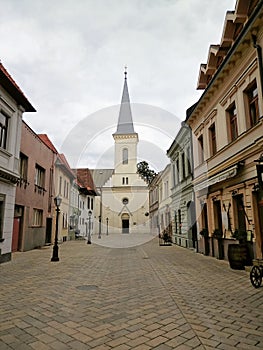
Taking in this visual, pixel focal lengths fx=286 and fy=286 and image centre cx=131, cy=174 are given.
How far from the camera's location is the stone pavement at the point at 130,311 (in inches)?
148

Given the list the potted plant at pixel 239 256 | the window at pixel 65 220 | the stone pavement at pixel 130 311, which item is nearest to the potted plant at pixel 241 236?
the potted plant at pixel 239 256

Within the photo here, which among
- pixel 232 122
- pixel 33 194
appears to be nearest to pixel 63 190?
pixel 33 194

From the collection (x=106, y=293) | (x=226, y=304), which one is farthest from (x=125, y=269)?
(x=226, y=304)

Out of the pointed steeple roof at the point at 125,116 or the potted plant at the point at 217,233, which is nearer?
the potted plant at the point at 217,233

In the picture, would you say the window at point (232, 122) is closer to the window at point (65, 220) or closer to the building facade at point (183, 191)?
the building facade at point (183, 191)

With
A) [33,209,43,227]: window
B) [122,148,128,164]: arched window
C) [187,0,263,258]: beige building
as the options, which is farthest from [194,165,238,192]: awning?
[122,148,128,164]: arched window

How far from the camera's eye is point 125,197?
A: 161 feet

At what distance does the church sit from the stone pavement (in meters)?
38.4

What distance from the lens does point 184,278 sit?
8.20 meters

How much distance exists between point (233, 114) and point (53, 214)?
15.7m

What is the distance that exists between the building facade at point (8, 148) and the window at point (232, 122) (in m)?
8.69

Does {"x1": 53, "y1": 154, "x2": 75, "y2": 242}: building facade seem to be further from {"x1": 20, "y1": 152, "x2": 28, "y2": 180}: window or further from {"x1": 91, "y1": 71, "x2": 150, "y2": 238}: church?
{"x1": 91, "y1": 71, "x2": 150, "y2": 238}: church

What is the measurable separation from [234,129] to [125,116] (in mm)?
36666

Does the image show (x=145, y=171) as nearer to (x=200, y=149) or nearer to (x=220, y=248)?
(x=200, y=149)
